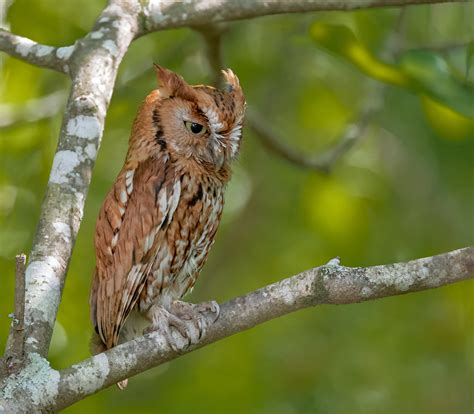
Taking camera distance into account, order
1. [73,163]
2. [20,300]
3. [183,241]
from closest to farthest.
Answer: [20,300], [73,163], [183,241]

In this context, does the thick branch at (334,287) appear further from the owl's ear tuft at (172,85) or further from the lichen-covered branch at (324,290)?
the owl's ear tuft at (172,85)

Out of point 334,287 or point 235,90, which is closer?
point 334,287

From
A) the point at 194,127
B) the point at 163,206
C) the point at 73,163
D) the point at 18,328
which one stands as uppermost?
the point at 194,127

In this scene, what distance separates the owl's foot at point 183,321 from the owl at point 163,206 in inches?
0.7

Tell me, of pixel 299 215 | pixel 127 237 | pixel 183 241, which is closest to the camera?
pixel 127 237

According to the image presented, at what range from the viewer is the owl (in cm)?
391

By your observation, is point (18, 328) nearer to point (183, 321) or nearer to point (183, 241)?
point (183, 321)

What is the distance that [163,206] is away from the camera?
12.9ft

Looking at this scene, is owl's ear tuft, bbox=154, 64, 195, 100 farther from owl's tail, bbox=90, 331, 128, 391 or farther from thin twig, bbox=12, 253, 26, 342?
thin twig, bbox=12, 253, 26, 342

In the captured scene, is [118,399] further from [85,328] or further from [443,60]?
[443,60]

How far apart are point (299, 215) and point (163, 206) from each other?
8.67 feet

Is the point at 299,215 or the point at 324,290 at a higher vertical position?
the point at 299,215

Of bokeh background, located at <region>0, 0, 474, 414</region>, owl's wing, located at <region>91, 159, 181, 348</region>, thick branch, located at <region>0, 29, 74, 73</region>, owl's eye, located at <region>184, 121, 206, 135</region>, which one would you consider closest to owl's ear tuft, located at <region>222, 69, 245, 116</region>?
owl's eye, located at <region>184, 121, 206, 135</region>

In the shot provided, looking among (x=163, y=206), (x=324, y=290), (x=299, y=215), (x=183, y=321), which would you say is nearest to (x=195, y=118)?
(x=163, y=206)
